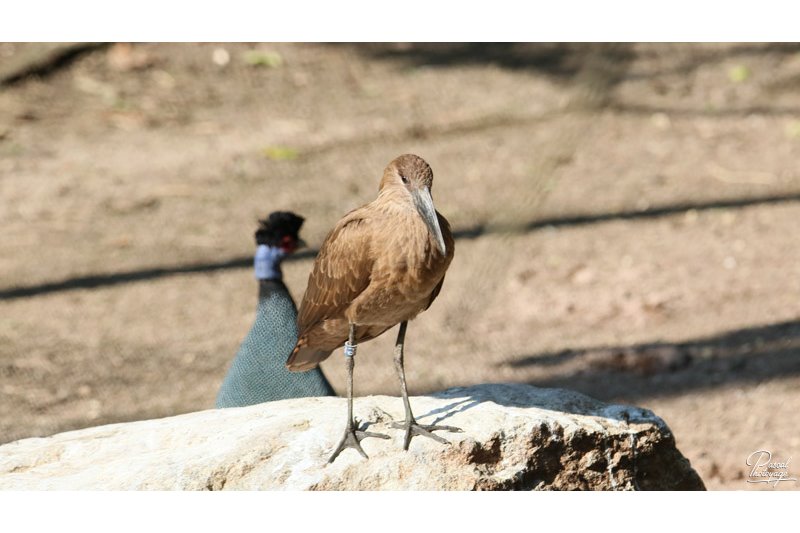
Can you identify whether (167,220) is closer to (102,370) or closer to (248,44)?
(102,370)

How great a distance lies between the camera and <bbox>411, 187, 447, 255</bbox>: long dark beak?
4.30m

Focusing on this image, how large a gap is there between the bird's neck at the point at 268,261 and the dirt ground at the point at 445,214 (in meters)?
1.23

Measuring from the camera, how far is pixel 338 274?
4.55 metres

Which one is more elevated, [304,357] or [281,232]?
[281,232]

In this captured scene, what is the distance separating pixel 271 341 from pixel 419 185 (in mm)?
1396

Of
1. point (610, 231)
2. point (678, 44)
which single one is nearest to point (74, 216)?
point (610, 231)

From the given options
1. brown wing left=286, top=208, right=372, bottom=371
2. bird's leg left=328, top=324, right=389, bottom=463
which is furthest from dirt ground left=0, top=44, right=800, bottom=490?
bird's leg left=328, top=324, right=389, bottom=463

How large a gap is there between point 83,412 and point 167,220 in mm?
2832

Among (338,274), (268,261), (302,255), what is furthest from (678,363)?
(338,274)

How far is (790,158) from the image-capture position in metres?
10.4

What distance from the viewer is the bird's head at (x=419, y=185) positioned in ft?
14.1

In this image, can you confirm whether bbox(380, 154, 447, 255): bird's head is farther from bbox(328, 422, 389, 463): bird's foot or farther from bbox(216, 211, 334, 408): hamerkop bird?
bbox(216, 211, 334, 408): hamerkop bird

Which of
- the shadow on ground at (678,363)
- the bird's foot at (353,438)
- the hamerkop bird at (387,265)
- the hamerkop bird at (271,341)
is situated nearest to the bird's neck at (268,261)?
the hamerkop bird at (271,341)

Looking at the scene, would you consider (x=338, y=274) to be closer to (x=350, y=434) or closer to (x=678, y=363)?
(x=350, y=434)
